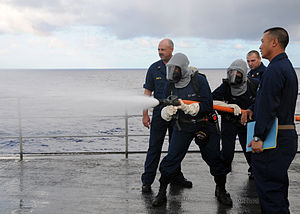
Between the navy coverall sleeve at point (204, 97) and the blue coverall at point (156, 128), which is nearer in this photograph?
the navy coverall sleeve at point (204, 97)

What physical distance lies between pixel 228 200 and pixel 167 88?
5.21 feet

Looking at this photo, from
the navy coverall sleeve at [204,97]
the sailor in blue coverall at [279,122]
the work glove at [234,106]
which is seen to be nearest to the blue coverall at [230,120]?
the work glove at [234,106]

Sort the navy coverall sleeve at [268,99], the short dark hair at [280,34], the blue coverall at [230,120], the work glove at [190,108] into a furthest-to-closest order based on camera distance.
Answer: the blue coverall at [230,120] < the work glove at [190,108] < the short dark hair at [280,34] < the navy coverall sleeve at [268,99]

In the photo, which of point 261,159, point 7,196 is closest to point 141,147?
point 7,196

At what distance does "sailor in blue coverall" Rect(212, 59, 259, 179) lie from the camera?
4301 mm

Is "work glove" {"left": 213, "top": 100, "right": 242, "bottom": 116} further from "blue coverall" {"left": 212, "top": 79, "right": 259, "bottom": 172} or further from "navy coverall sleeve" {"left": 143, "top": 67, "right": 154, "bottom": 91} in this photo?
"navy coverall sleeve" {"left": 143, "top": 67, "right": 154, "bottom": 91}

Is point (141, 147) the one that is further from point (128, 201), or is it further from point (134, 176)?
point (128, 201)

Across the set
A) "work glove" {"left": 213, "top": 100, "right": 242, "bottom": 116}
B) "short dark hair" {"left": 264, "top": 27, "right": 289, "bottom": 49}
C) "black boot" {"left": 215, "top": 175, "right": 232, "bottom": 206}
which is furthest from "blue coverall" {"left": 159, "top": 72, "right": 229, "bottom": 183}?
"short dark hair" {"left": 264, "top": 27, "right": 289, "bottom": 49}

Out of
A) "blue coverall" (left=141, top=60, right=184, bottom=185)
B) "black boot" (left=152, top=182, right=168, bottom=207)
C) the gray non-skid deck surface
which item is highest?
"blue coverall" (left=141, top=60, right=184, bottom=185)

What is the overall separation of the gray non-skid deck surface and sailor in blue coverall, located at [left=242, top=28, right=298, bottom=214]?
96 centimetres

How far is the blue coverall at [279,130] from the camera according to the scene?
2746 mm

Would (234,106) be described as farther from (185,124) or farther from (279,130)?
(279,130)

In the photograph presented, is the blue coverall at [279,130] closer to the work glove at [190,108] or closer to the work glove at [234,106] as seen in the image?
the work glove at [190,108]

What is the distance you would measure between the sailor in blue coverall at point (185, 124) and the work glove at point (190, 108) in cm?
3
